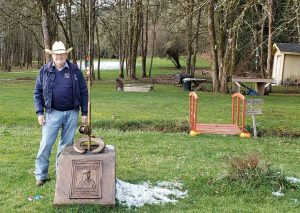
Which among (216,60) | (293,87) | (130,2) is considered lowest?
(293,87)

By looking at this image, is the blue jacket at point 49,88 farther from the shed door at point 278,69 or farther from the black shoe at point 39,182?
the shed door at point 278,69

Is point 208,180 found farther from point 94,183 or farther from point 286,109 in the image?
point 286,109

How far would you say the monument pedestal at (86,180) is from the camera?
21.5ft

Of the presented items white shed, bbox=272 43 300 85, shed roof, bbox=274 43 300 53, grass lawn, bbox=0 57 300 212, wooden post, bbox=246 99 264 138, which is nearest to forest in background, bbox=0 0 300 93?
shed roof, bbox=274 43 300 53

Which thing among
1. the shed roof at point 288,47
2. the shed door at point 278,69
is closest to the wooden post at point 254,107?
the shed roof at point 288,47

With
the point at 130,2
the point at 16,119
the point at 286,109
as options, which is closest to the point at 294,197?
the point at 16,119

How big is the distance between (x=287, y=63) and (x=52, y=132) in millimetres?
33163

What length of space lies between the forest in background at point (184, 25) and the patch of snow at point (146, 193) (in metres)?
11.1

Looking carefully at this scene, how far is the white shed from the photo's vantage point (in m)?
37.5

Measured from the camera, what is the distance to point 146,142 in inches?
478

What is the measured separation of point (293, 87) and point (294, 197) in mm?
30306

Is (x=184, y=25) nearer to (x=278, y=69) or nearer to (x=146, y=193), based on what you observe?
(x=278, y=69)

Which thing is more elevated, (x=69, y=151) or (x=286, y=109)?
(x=69, y=151)

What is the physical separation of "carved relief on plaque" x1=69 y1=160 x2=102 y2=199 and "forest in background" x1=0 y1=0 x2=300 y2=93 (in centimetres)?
1208
